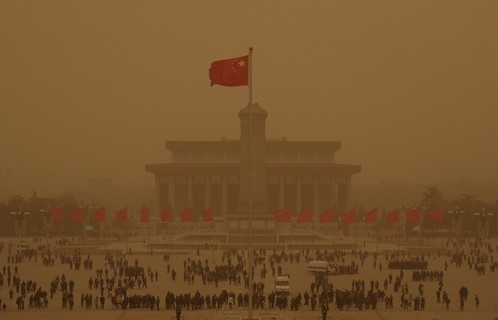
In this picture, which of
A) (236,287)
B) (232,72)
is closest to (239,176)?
(236,287)

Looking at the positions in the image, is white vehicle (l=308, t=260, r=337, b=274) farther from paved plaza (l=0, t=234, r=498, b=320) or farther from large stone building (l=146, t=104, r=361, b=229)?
large stone building (l=146, t=104, r=361, b=229)

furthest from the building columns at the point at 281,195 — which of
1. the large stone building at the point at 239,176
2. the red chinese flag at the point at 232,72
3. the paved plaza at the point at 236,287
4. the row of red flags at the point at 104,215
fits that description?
the red chinese flag at the point at 232,72

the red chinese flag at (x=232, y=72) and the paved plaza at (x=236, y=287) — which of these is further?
the paved plaza at (x=236, y=287)

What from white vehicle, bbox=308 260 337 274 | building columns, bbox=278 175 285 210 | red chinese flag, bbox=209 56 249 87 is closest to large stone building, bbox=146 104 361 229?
building columns, bbox=278 175 285 210

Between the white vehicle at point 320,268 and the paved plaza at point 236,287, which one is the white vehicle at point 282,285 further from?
the white vehicle at point 320,268

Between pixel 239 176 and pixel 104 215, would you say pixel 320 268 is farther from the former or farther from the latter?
pixel 239 176

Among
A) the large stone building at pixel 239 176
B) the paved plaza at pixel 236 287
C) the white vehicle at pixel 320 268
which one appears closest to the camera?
the paved plaza at pixel 236 287

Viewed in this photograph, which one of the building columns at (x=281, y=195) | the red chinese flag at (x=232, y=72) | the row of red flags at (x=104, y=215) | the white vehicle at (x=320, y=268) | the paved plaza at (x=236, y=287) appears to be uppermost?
the red chinese flag at (x=232, y=72)
